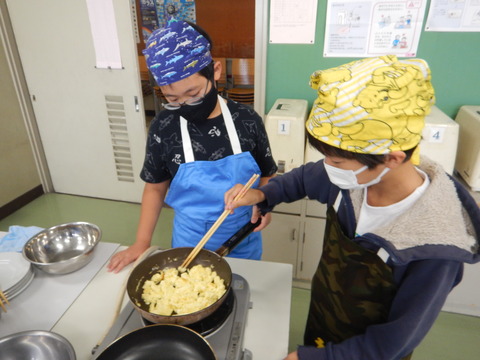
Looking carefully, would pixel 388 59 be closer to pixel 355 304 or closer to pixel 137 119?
pixel 355 304

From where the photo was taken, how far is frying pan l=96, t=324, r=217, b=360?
0.76m

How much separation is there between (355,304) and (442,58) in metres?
1.76

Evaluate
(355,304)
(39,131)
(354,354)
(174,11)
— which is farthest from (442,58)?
(174,11)

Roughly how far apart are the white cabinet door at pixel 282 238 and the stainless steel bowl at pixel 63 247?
116 centimetres

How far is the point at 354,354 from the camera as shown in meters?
0.75

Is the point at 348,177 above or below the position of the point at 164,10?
below

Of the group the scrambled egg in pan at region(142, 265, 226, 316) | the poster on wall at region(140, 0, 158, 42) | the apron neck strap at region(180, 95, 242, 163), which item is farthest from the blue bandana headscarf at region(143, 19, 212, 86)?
the poster on wall at region(140, 0, 158, 42)

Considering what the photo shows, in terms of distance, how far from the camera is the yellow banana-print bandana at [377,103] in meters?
0.64

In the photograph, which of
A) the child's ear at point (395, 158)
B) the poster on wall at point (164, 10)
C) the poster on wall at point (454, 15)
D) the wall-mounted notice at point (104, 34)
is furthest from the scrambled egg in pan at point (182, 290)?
the poster on wall at point (164, 10)

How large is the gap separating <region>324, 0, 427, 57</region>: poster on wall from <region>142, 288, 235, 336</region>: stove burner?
69.3 inches

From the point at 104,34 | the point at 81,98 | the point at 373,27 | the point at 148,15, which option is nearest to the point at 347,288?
the point at 373,27

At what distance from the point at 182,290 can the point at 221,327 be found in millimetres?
171

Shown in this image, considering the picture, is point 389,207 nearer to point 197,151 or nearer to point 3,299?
point 197,151

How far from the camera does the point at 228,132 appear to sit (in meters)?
1.23
